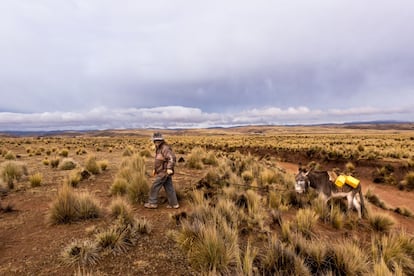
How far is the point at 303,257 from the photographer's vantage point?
14.1 feet

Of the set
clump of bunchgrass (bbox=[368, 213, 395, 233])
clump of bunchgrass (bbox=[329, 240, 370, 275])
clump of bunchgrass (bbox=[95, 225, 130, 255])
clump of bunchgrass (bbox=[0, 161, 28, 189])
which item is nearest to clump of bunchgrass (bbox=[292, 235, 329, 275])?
clump of bunchgrass (bbox=[329, 240, 370, 275])

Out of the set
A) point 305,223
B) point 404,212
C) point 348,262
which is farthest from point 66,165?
point 404,212

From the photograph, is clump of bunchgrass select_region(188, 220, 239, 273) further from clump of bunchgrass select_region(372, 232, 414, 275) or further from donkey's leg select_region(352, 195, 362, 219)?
donkey's leg select_region(352, 195, 362, 219)

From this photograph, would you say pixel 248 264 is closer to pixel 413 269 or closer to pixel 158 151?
pixel 413 269

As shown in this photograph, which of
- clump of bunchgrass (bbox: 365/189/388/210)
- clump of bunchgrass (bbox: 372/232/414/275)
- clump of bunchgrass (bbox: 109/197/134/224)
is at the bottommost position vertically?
clump of bunchgrass (bbox: 365/189/388/210)

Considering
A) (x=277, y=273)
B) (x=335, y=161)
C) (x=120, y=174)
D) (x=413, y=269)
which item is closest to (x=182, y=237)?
(x=277, y=273)

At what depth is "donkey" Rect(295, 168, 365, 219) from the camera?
7.30 meters

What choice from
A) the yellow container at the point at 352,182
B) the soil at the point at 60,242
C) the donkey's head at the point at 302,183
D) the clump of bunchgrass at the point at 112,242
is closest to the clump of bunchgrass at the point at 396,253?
the yellow container at the point at 352,182

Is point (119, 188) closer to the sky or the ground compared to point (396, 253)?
closer to the sky

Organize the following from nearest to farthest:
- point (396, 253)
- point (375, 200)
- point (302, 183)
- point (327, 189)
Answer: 1. point (396, 253)
2. point (327, 189)
3. point (302, 183)
4. point (375, 200)

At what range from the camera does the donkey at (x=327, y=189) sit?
730cm

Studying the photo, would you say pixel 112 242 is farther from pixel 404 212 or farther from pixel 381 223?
pixel 404 212

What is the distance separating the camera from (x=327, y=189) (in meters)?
7.81

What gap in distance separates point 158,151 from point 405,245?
19.2 ft
